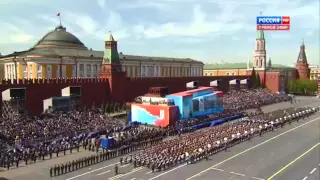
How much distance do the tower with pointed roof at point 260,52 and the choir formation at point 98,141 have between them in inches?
2029

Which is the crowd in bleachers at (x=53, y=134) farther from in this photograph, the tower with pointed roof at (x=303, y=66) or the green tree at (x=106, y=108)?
the tower with pointed roof at (x=303, y=66)

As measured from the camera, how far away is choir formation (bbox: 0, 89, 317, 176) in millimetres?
21969

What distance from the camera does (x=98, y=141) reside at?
2625 centimetres

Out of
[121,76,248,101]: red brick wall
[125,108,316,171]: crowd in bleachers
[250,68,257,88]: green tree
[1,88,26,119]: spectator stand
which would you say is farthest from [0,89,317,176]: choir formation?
[250,68,257,88]: green tree

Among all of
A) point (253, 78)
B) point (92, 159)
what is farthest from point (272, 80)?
point (92, 159)

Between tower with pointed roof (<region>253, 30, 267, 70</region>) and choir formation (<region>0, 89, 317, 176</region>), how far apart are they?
51.5 m

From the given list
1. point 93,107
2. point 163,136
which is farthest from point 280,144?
point 93,107

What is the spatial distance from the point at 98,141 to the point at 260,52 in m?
69.1

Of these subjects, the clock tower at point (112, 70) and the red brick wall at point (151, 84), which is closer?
the clock tower at point (112, 70)

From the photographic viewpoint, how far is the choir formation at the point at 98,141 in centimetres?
2197

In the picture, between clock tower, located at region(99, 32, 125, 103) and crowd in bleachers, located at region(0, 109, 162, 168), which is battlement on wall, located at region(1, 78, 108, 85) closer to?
clock tower, located at region(99, 32, 125, 103)

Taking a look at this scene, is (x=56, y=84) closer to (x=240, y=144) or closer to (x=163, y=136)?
(x=163, y=136)

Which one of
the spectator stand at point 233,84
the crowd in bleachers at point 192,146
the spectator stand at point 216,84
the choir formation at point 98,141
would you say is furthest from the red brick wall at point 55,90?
the spectator stand at point 233,84

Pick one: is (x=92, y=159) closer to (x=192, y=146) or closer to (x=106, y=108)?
(x=192, y=146)
